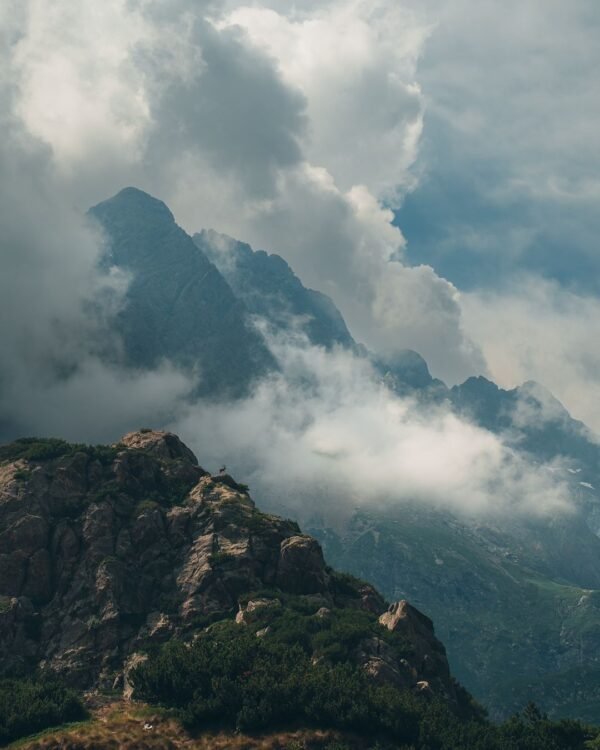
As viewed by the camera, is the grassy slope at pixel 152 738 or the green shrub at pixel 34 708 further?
the green shrub at pixel 34 708

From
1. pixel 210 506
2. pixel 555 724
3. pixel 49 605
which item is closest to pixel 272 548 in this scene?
pixel 210 506

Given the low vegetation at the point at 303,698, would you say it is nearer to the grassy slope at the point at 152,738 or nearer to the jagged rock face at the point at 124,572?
the grassy slope at the point at 152,738

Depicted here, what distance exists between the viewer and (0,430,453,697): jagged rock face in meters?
162

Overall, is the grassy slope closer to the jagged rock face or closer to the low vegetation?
the low vegetation

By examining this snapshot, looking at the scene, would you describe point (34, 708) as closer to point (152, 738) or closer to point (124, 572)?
point (152, 738)

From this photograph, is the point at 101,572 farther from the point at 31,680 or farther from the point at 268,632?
the point at 268,632

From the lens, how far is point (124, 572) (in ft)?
575

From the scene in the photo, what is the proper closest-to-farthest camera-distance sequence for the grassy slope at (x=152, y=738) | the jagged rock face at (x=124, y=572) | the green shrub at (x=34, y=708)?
the grassy slope at (x=152, y=738)
the green shrub at (x=34, y=708)
the jagged rock face at (x=124, y=572)

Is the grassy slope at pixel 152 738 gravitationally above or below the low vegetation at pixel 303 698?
below

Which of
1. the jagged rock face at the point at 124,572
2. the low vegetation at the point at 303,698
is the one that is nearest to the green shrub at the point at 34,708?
the low vegetation at the point at 303,698

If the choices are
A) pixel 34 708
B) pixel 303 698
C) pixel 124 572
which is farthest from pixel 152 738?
pixel 124 572

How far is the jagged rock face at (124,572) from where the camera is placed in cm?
16162

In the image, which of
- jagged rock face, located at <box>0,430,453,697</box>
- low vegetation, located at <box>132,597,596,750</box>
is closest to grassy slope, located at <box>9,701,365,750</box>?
low vegetation, located at <box>132,597,596,750</box>

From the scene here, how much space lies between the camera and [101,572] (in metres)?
172
